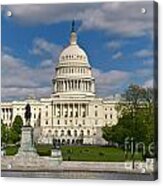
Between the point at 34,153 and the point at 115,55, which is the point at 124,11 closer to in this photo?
the point at 115,55

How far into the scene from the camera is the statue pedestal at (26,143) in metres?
2.43

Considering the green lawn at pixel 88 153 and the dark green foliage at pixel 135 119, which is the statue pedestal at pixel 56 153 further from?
the dark green foliage at pixel 135 119

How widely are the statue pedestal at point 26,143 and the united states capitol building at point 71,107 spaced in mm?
29

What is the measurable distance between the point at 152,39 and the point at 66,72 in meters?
0.34

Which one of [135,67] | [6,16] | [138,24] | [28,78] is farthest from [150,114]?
[6,16]

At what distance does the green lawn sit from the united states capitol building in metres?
0.02

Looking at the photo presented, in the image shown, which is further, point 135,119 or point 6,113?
point 6,113

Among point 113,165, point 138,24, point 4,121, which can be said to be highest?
point 138,24

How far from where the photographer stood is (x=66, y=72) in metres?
2.40

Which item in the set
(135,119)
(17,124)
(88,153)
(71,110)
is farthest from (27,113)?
(135,119)

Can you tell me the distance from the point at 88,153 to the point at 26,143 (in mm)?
241

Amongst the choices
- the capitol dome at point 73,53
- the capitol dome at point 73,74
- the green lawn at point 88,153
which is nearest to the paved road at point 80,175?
the green lawn at point 88,153

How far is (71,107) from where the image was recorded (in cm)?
241

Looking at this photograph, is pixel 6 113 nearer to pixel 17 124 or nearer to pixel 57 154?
pixel 17 124
